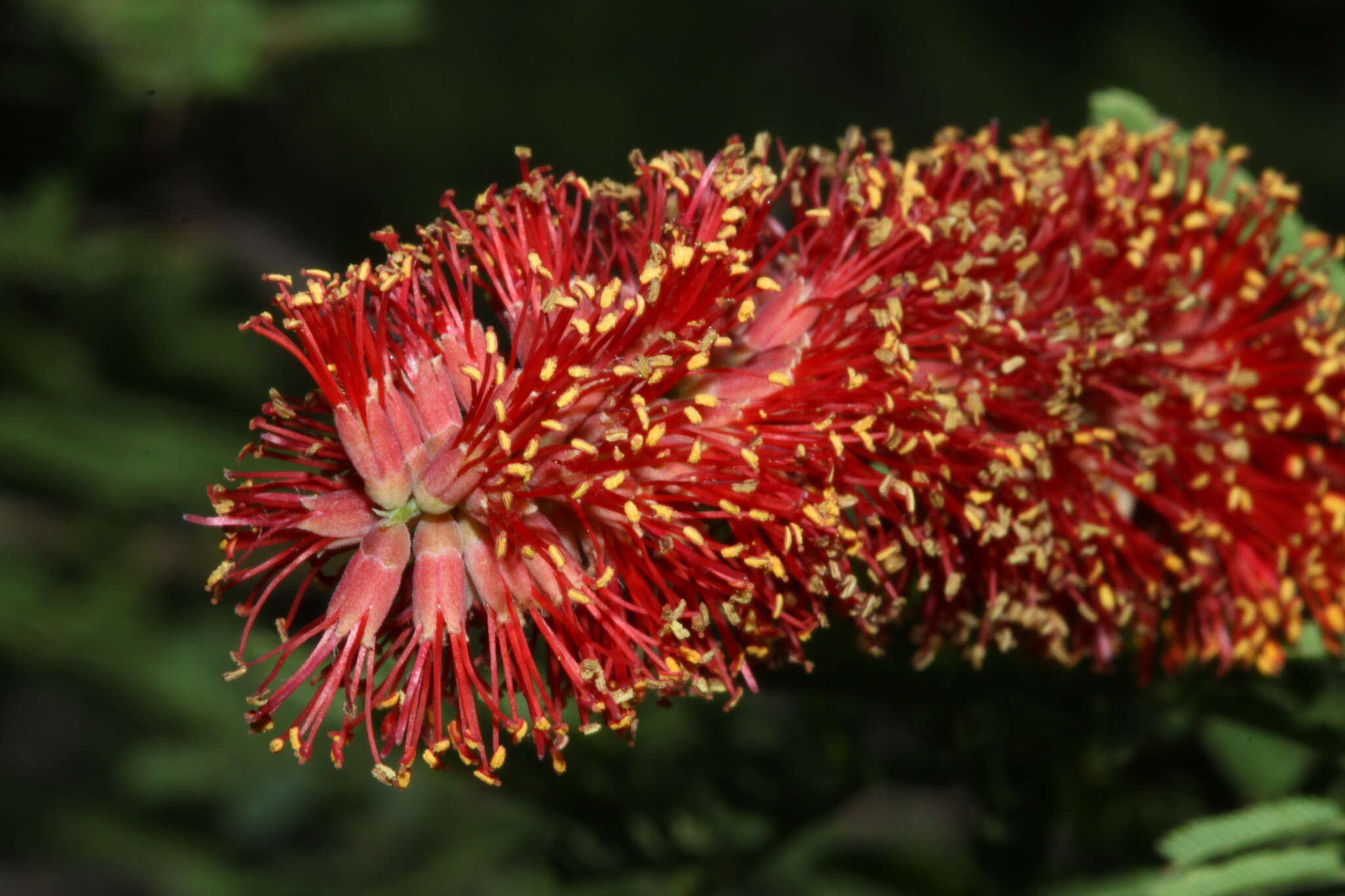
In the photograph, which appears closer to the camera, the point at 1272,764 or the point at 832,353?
the point at 832,353

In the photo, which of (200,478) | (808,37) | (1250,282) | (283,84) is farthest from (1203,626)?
(808,37)

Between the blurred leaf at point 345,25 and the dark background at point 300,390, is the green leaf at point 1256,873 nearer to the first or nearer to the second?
the dark background at point 300,390

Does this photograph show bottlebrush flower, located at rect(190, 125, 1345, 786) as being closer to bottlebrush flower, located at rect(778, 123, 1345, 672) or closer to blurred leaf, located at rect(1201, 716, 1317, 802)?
bottlebrush flower, located at rect(778, 123, 1345, 672)

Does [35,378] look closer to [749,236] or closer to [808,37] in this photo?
[749,236]

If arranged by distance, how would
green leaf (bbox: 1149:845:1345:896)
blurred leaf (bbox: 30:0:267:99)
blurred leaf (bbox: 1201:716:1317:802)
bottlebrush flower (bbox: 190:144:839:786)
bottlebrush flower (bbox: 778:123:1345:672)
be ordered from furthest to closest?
blurred leaf (bbox: 30:0:267:99)
blurred leaf (bbox: 1201:716:1317:802)
green leaf (bbox: 1149:845:1345:896)
bottlebrush flower (bbox: 778:123:1345:672)
bottlebrush flower (bbox: 190:144:839:786)

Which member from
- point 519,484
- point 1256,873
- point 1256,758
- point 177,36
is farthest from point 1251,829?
point 177,36

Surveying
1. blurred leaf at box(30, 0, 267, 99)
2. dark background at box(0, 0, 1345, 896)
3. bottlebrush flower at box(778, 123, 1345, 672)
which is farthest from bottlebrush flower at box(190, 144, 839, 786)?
blurred leaf at box(30, 0, 267, 99)

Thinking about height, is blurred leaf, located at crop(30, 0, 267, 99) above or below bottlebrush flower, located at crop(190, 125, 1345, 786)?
above

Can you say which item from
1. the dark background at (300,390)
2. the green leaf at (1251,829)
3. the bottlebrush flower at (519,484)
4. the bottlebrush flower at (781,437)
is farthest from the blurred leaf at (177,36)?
the green leaf at (1251,829)
